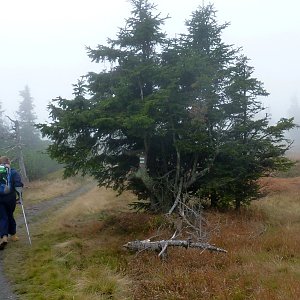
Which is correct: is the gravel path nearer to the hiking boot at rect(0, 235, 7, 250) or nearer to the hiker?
the hiking boot at rect(0, 235, 7, 250)

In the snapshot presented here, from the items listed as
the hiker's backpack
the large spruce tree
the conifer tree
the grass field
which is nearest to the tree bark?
the grass field

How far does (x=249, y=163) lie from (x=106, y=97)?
18.7 ft

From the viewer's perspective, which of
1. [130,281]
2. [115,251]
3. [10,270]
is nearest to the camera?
[130,281]

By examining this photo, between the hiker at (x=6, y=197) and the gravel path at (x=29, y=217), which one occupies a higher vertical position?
the hiker at (x=6, y=197)

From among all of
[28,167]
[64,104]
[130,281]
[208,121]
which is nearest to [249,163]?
[208,121]

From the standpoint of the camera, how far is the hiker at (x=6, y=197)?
10039mm

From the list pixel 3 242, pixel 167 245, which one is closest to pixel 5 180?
pixel 3 242

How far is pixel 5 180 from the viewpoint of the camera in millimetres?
10195

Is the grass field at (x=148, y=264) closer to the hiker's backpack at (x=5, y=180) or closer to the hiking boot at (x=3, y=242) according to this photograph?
the hiking boot at (x=3, y=242)

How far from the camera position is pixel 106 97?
1279cm

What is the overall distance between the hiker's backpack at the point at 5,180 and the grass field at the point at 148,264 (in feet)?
5.09

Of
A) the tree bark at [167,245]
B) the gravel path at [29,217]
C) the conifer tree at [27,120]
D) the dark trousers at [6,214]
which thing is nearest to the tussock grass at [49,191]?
the gravel path at [29,217]

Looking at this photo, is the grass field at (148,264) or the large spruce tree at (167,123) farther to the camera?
the large spruce tree at (167,123)

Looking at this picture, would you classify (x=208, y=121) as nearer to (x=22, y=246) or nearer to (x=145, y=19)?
(x=145, y=19)
